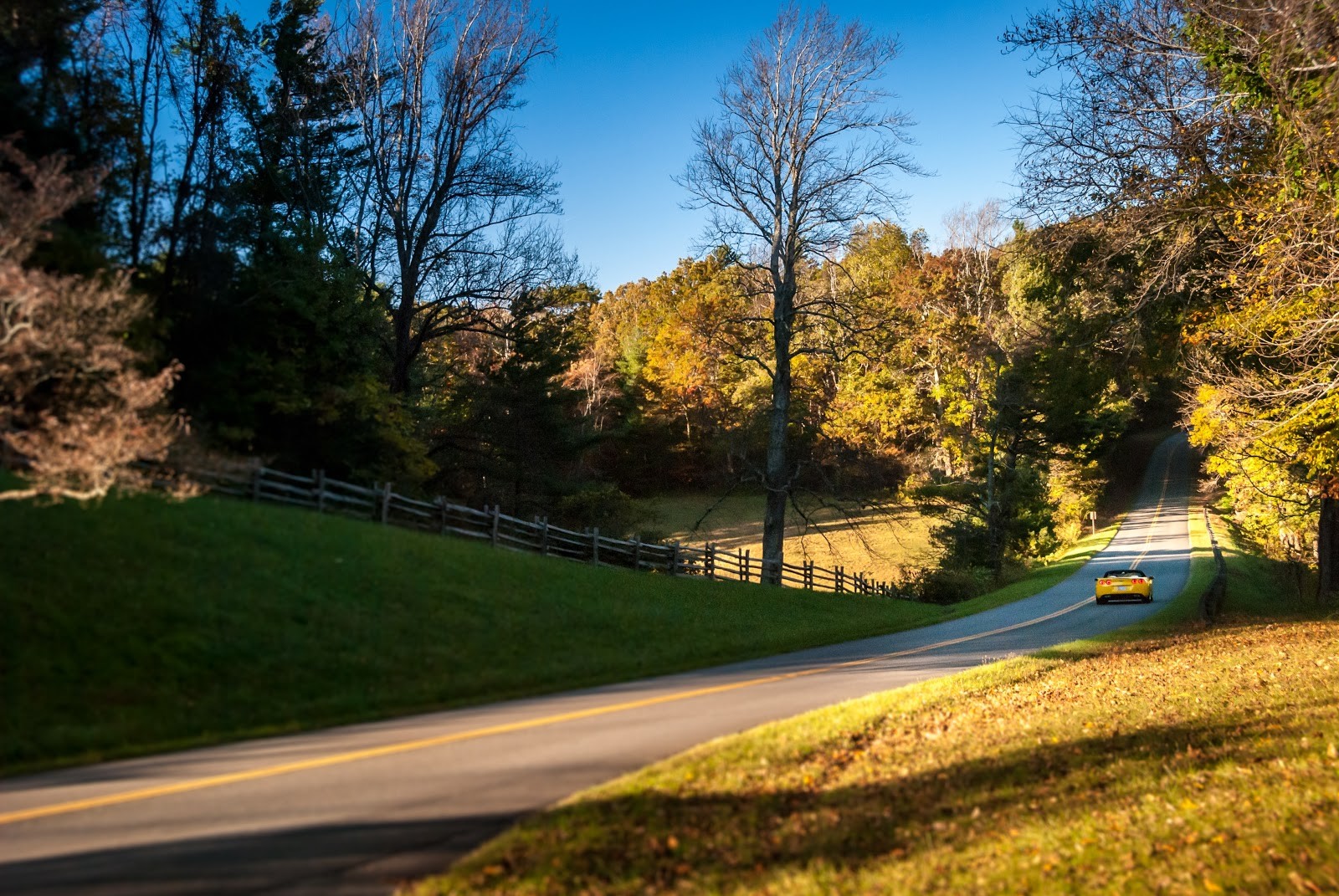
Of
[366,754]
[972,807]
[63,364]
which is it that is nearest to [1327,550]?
[972,807]

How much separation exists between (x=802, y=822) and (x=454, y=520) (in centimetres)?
1701

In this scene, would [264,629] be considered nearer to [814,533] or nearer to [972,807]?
[972,807]

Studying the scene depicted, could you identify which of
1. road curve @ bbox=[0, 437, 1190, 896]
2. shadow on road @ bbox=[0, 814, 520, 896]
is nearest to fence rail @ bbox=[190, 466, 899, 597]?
road curve @ bbox=[0, 437, 1190, 896]

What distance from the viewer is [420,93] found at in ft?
92.5

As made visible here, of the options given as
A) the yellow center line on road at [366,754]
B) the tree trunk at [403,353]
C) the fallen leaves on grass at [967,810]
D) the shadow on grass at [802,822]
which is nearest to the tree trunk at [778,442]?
the tree trunk at [403,353]

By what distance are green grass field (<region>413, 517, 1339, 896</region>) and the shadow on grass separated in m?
0.02

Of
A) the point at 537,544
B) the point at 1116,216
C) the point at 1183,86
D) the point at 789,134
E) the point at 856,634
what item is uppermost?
the point at 789,134

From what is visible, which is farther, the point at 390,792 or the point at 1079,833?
the point at 390,792

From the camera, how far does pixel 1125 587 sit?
3164 cm

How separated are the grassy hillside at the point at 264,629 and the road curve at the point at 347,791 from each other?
1003 millimetres

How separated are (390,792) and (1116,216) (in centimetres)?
1549

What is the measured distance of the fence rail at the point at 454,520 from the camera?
18.4m

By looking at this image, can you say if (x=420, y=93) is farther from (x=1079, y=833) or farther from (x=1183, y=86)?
(x=1079, y=833)

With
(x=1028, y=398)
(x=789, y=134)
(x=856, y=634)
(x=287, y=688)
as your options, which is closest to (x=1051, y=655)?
(x=856, y=634)
